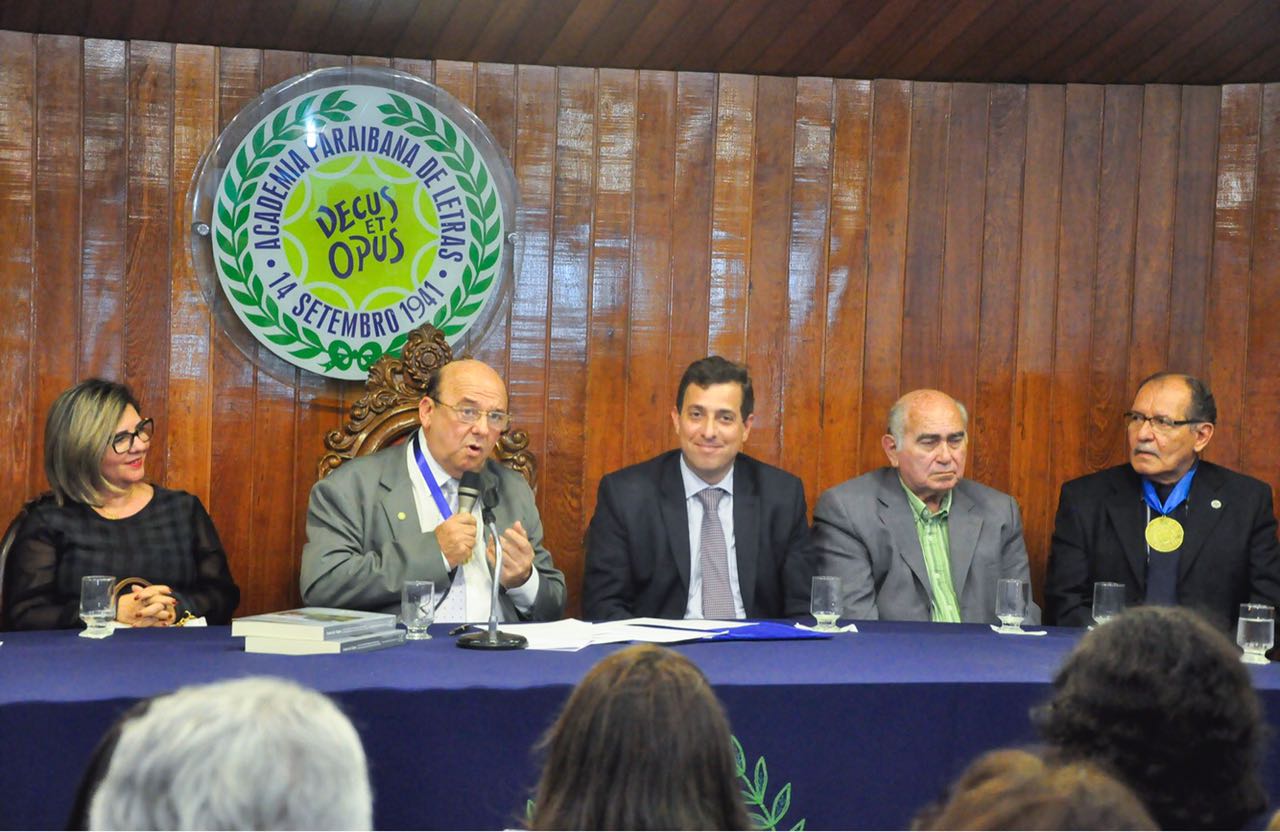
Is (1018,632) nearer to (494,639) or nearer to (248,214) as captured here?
(494,639)

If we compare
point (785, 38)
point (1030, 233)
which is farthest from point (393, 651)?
point (1030, 233)

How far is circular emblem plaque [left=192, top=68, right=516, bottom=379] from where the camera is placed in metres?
4.05

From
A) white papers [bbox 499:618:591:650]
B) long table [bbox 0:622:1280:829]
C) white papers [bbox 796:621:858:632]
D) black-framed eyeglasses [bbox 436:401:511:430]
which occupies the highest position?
black-framed eyeglasses [bbox 436:401:511:430]

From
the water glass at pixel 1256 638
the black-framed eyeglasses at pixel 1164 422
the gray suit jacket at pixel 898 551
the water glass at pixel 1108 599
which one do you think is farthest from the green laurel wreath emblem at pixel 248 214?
the water glass at pixel 1256 638

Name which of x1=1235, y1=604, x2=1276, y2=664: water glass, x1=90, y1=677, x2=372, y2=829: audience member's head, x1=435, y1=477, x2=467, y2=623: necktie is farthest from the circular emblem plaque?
x1=90, y1=677, x2=372, y2=829: audience member's head

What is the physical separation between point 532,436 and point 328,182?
0.97 metres

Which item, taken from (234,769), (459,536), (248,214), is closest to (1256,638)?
(459,536)

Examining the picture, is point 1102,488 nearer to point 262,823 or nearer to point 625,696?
point 625,696

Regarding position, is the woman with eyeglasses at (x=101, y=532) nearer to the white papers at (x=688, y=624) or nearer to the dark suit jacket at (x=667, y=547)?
the dark suit jacket at (x=667, y=547)

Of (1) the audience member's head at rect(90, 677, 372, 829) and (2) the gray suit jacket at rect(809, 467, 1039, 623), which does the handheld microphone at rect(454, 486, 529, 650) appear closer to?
(2) the gray suit jacket at rect(809, 467, 1039, 623)

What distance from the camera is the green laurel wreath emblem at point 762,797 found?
2.51 metres

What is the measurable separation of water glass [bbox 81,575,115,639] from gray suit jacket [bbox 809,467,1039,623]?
6.22ft

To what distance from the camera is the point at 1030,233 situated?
4551 mm

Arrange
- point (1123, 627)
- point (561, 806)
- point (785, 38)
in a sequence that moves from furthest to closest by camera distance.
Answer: point (785, 38), point (1123, 627), point (561, 806)
